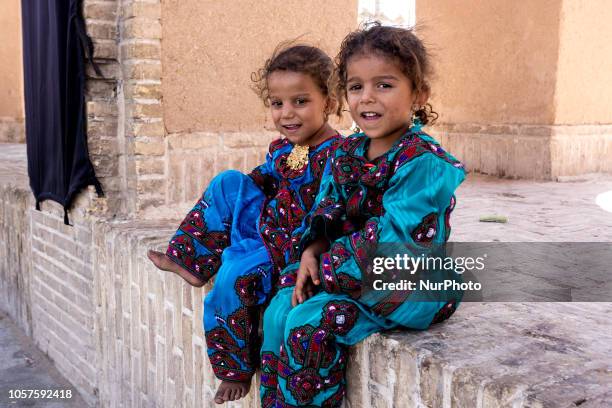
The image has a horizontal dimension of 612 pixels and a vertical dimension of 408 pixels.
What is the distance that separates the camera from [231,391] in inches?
94.9

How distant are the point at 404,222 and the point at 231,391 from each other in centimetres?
96

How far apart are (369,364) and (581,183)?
4.63m

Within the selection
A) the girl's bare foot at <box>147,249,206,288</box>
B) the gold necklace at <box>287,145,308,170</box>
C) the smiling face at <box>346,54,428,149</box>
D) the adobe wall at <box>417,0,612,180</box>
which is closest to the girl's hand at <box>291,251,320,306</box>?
the smiling face at <box>346,54,428,149</box>

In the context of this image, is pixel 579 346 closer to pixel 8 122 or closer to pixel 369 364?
pixel 369 364

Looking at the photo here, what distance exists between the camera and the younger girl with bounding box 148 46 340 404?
2.41 metres

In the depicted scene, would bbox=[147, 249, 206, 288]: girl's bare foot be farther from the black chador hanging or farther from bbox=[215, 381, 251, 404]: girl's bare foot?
the black chador hanging

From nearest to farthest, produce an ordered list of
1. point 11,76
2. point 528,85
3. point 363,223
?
1. point 363,223
2. point 528,85
3. point 11,76

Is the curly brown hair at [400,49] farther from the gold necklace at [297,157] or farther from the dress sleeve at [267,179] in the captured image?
the dress sleeve at [267,179]

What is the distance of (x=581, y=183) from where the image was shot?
237 inches

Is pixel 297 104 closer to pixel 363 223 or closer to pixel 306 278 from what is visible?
pixel 363 223

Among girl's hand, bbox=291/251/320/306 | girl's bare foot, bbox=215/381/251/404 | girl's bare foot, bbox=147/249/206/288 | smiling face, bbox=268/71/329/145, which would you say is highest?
smiling face, bbox=268/71/329/145

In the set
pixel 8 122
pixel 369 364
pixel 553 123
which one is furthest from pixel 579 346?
pixel 8 122

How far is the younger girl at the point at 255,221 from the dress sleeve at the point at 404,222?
0.40 meters

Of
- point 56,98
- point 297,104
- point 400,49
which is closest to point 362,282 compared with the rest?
point 400,49
